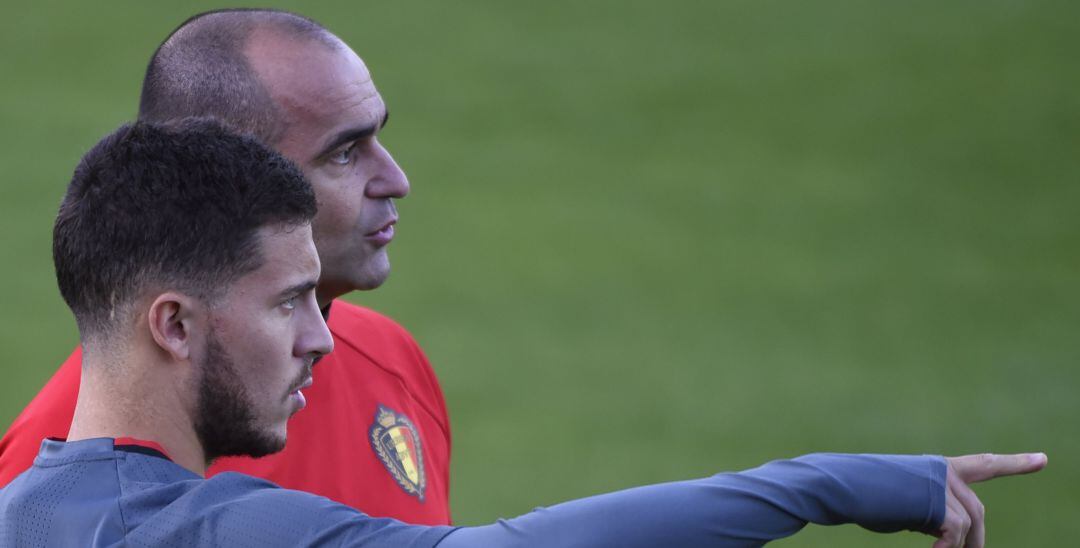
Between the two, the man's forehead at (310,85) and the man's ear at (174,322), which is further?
the man's forehead at (310,85)

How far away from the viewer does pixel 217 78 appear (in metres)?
2.54

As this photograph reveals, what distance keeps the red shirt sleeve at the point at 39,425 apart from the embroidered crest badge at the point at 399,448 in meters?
0.52

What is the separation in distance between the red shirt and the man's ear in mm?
473

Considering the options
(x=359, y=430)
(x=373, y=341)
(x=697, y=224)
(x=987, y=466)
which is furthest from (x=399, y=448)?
(x=697, y=224)

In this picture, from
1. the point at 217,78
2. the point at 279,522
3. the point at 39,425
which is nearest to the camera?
the point at 279,522

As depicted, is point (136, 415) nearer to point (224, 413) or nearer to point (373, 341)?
point (224, 413)

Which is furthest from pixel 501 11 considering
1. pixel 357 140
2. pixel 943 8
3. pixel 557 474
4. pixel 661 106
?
pixel 357 140

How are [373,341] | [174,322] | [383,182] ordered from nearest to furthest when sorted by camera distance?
[174,322], [383,182], [373,341]

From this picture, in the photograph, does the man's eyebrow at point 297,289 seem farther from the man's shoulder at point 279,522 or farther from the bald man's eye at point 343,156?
the bald man's eye at point 343,156

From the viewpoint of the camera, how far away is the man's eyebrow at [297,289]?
74.1 inches

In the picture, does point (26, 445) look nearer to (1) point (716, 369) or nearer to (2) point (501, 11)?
(1) point (716, 369)

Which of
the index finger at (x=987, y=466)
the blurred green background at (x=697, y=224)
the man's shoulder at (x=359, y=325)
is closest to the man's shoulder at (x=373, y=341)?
the man's shoulder at (x=359, y=325)

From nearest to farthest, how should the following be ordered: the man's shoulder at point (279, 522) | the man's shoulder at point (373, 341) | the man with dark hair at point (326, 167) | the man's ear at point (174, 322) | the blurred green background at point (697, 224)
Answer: the man's shoulder at point (279, 522) → the man's ear at point (174, 322) → the man with dark hair at point (326, 167) → the man's shoulder at point (373, 341) → the blurred green background at point (697, 224)

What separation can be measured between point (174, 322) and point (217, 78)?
791 millimetres
